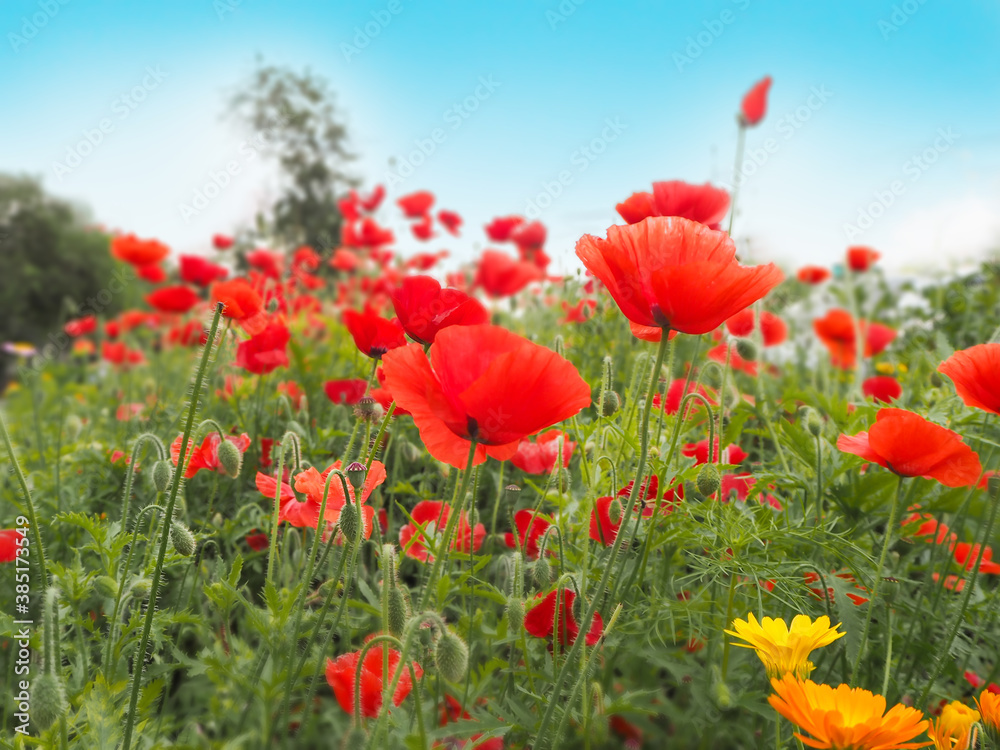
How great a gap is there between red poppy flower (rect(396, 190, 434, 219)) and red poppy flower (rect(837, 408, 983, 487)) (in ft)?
14.2

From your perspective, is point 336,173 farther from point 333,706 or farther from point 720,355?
point 333,706

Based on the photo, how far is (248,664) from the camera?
1.15 meters

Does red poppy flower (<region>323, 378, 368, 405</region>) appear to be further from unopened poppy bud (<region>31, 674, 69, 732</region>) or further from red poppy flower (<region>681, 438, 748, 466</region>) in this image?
unopened poppy bud (<region>31, 674, 69, 732</region>)

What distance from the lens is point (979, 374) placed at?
1.24 meters

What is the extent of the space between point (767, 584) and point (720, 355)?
1.09m

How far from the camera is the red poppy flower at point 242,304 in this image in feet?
4.68

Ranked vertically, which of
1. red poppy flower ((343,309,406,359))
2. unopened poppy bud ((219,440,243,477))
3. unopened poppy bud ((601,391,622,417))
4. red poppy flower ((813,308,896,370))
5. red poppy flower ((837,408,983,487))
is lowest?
unopened poppy bud ((219,440,243,477))

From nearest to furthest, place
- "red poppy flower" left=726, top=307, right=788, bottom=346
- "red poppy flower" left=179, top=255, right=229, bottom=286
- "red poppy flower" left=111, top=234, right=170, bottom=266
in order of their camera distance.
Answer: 1. "red poppy flower" left=726, top=307, right=788, bottom=346
2. "red poppy flower" left=179, top=255, right=229, bottom=286
3. "red poppy flower" left=111, top=234, right=170, bottom=266

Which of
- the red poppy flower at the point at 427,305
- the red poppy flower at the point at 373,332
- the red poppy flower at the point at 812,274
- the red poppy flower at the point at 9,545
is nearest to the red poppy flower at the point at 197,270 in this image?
the red poppy flower at the point at 9,545

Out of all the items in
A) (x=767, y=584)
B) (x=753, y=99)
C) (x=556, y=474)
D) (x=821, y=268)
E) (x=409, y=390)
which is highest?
(x=821, y=268)

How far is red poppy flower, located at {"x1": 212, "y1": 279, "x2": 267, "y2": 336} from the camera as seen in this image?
143 centimetres

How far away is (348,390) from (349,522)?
1.09 m

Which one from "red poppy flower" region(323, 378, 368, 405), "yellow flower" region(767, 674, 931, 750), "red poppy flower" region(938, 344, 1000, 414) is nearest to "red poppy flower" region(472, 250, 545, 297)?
"red poppy flower" region(323, 378, 368, 405)

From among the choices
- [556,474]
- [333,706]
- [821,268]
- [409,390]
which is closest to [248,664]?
[333,706]
